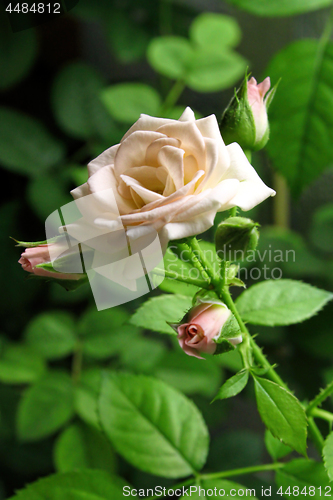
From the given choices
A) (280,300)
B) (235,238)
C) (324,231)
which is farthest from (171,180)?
(324,231)

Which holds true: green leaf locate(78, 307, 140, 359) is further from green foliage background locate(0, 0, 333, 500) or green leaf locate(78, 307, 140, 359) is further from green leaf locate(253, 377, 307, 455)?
green leaf locate(253, 377, 307, 455)

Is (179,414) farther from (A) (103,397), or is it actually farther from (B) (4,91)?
(B) (4,91)

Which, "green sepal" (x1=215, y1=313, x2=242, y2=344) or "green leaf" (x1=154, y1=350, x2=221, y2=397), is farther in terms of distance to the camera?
"green leaf" (x1=154, y1=350, x2=221, y2=397)

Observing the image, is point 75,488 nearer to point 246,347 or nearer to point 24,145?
point 246,347

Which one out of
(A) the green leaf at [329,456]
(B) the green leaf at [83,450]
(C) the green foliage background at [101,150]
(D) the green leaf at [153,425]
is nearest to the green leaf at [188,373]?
A: (C) the green foliage background at [101,150]

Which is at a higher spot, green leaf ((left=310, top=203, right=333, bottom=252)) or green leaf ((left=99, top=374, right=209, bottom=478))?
green leaf ((left=99, top=374, right=209, bottom=478))

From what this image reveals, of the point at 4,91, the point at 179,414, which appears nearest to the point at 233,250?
the point at 179,414

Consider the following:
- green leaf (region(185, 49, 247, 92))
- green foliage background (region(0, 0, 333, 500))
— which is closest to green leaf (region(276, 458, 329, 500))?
green foliage background (region(0, 0, 333, 500))
